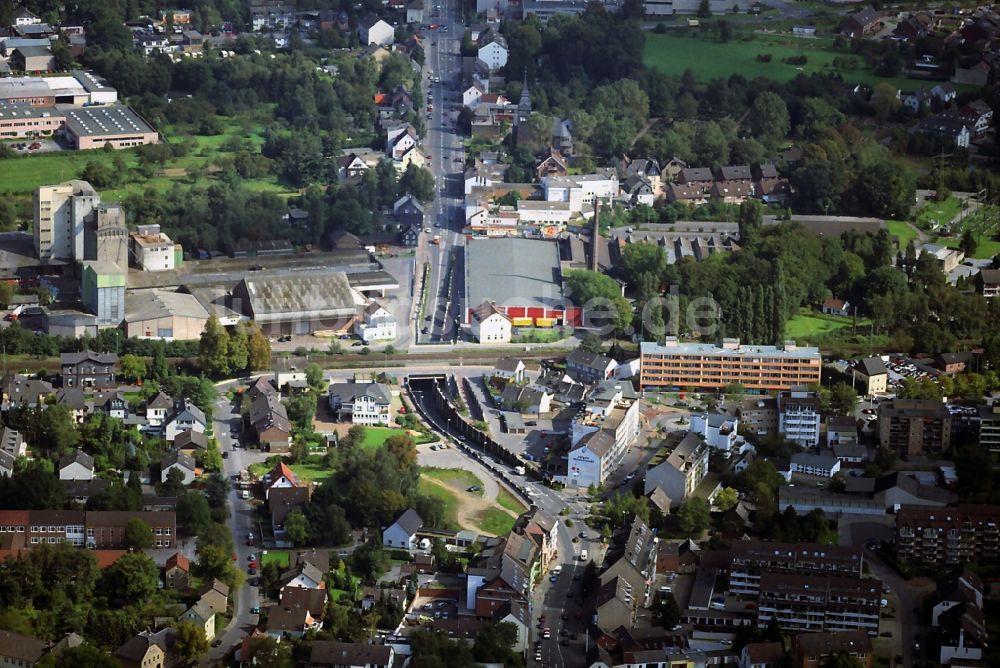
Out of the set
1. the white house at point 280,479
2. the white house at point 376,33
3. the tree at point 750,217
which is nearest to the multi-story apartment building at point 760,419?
the white house at point 280,479

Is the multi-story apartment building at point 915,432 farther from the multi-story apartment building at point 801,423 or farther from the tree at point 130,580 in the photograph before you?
the tree at point 130,580

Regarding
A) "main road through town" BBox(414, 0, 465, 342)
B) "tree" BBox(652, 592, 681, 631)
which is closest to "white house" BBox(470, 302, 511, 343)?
"main road through town" BBox(414, 0, 465, 342)

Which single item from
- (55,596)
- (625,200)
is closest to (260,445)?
(55,596)

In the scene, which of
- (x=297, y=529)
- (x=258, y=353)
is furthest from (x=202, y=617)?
(x=258, y=353)

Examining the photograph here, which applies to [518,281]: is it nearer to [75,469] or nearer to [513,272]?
[513,272]

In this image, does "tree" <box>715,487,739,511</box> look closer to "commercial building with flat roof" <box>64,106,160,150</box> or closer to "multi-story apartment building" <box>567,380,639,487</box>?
"multi-story apartment building" <box>567,380,639,487</box>
